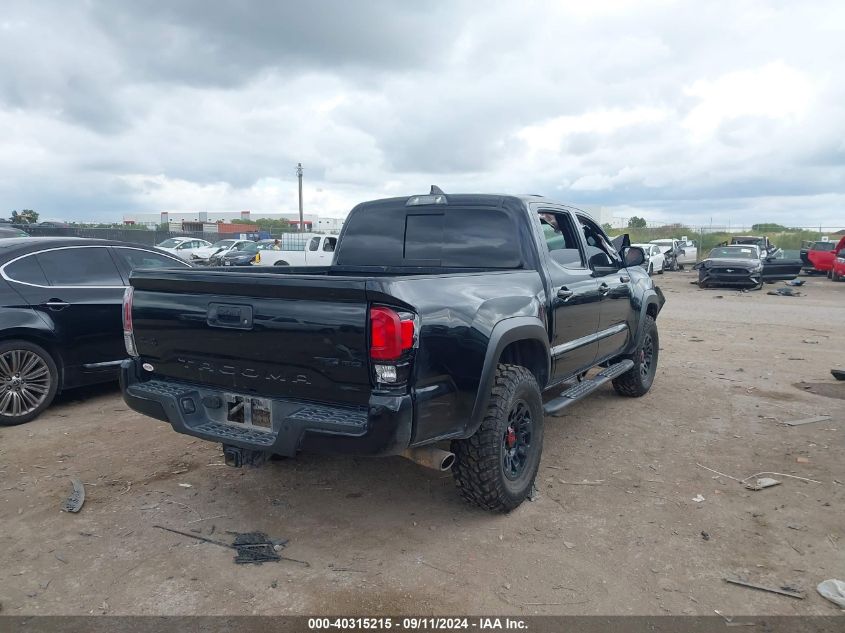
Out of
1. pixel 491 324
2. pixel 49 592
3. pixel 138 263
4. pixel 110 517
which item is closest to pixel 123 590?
pixel 49 592

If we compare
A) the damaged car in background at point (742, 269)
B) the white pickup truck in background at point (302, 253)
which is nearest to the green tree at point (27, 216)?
the white pickup truck in background at point (302, 253)

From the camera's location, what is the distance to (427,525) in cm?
371

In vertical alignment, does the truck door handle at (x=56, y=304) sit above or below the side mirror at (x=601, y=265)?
below

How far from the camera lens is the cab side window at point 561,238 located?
4.65 m

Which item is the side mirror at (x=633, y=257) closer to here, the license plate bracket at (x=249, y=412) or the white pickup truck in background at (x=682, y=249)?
the license plate bracket at (x=249, y=412)

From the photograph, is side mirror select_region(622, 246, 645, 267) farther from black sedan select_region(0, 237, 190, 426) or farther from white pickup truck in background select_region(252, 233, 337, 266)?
white pickup truck in background select_region(252, 233, 337, 266)

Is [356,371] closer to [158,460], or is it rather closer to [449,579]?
[449,579]

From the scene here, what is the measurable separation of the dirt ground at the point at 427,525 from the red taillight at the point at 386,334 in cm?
117

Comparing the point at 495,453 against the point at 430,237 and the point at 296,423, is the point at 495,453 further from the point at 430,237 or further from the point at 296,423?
the point at 430,237

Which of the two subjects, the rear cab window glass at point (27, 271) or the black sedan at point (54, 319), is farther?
the rear cab window glass at point (27, 271)

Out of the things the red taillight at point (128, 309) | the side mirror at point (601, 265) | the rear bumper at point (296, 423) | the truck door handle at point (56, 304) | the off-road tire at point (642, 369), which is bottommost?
the off-road tire at point (642, 369)

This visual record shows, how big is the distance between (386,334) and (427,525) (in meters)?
1.44

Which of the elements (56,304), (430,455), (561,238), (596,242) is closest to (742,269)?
(596,242)

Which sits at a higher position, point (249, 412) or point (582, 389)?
point (249, 412)
